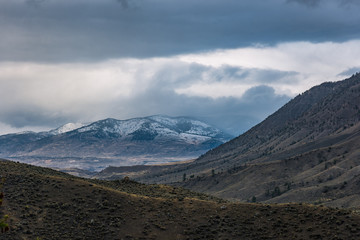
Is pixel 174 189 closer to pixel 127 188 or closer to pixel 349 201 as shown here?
pixel 127 188

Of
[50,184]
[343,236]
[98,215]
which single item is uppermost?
[50,184]

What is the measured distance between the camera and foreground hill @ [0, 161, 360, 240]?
78000 mm

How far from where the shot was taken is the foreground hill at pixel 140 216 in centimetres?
7800

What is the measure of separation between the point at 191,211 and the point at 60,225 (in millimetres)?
21268

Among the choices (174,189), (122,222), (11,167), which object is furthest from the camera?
(174,189)

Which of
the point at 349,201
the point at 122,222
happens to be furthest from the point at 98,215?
the point at 349,201

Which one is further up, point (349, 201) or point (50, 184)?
point (50, 184)

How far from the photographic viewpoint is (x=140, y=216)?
84.8 m

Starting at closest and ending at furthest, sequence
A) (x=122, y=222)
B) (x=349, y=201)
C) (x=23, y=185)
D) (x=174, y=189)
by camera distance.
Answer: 1. (x=122, y=222)
2. (x=23, y=185)
3. (x=174, y=189)
4. (x=349, y=201)

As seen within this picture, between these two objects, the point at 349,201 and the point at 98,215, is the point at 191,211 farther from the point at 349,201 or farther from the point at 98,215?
the point at 349,201

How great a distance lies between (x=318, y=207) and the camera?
84438mm

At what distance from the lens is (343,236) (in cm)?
7550

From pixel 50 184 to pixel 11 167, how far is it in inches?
493

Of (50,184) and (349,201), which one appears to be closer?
(50,184)
